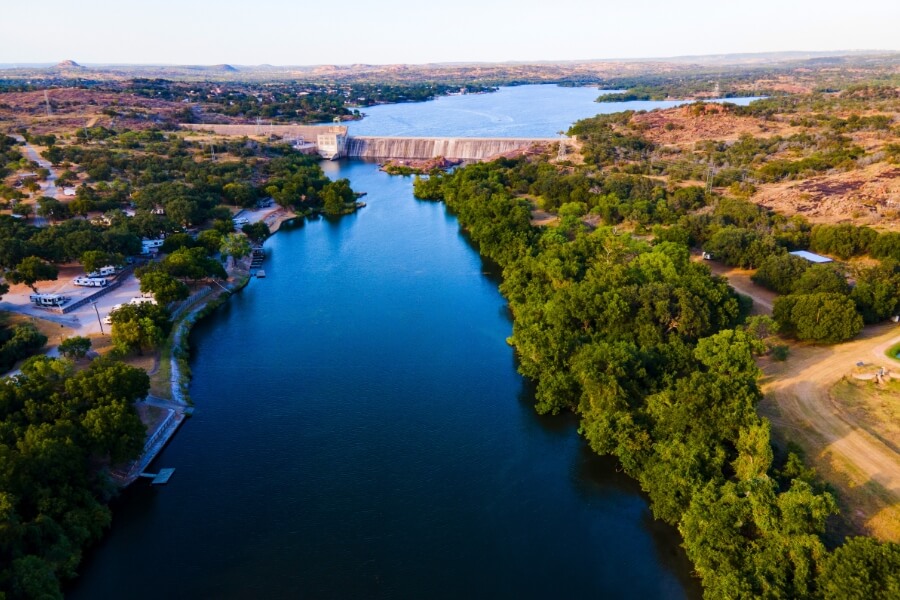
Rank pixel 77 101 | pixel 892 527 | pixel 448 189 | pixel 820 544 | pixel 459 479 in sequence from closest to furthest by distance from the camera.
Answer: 1. pixel 820 544
2. pixel 892 527
3. pixel 459 479
4. pixel 448 189
5. pixel 77 101

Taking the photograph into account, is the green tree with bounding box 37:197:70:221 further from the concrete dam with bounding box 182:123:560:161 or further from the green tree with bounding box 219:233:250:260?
the concrete dam with bounding box 182:123:560:161

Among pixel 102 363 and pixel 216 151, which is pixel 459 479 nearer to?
pixel 102 363

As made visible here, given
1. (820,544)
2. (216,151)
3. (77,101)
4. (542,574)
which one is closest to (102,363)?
(542,574)

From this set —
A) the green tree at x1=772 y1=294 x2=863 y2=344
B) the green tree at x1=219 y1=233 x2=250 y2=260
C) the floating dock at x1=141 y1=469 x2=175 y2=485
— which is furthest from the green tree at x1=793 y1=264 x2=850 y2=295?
the green tree at x1=219 y1=233 x2=250 y2=260

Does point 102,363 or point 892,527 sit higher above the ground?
point 102,363

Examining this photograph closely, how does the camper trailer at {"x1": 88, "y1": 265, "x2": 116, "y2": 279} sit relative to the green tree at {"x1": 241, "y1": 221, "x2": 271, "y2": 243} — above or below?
above

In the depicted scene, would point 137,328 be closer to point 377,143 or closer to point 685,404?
point 685,404
